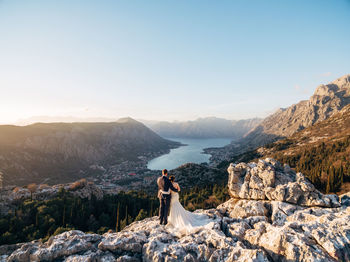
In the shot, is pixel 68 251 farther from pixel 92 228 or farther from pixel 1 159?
pixel 1 159

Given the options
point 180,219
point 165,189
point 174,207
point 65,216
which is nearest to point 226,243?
point 180,219

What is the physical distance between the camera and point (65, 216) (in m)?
42.2

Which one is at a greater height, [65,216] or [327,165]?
[327,165]

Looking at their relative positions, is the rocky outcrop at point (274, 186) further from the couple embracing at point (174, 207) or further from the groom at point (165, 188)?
the groom at point (165, 188)

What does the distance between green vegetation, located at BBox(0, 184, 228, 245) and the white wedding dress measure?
83.0 feet

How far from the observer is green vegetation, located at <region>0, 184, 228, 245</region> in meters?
32.4

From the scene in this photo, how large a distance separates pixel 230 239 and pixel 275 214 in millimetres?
6726

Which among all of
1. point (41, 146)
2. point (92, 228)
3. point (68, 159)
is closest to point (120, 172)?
point (68, 159)

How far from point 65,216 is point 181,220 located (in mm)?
44075

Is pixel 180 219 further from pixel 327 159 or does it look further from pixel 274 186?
pixel 327 159

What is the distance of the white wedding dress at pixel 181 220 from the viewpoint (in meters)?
12.0

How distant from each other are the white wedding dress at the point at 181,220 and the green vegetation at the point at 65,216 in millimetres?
25306

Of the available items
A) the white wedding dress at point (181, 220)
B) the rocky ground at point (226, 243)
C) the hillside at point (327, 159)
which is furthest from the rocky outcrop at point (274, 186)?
the hillside at point (327, 159)

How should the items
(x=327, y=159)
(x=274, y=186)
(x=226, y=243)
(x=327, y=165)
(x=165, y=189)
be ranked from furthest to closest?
(x=327, y=159) → (x=327, y=165) → (x=274, y=186) → (x=165, y=189) → (x=226, y=243)
